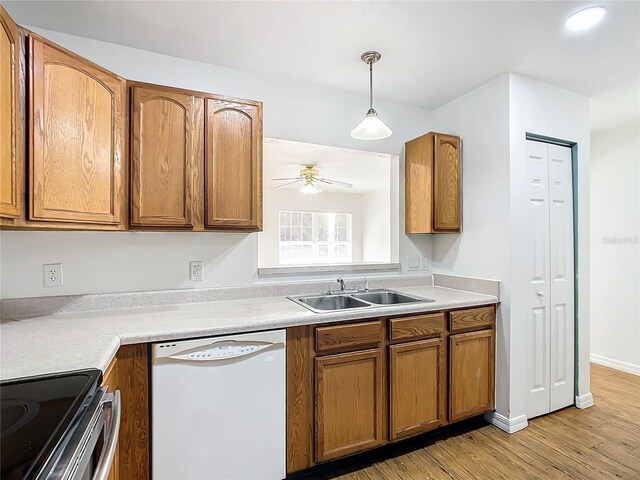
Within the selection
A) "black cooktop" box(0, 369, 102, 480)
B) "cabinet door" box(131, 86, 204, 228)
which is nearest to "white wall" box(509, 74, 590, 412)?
"cabinet door" box(131, 86, 204, 228)

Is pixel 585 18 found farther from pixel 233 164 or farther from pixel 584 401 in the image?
pixel 584 401

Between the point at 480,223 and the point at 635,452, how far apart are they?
1674 millimetres

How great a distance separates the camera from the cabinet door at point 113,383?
1233 mm

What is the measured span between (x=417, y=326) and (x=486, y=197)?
44.6 inches

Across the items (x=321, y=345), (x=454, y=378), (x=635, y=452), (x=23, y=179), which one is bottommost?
(x=635, y=452)

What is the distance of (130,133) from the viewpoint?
1709 millimetres

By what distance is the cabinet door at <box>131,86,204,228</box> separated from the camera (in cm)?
172

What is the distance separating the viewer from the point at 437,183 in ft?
8.28

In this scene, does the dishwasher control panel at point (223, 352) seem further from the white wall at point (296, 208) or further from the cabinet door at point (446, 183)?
the white wall at point (296, 208)

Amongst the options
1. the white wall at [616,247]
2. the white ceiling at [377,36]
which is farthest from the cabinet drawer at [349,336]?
the white wall at [616,247]

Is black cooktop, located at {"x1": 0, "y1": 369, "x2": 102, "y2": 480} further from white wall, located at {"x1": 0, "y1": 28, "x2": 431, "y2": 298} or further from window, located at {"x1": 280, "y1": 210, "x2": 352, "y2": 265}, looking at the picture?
window, located at {"x1": 280, "y1": 210, "x2": 352, "y2": 265}

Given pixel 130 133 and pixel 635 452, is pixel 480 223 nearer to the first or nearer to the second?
pixel 635 452

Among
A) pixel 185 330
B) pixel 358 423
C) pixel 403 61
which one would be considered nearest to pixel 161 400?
pixel 185 330

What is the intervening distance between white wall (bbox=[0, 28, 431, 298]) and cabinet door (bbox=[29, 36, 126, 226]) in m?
0.42
